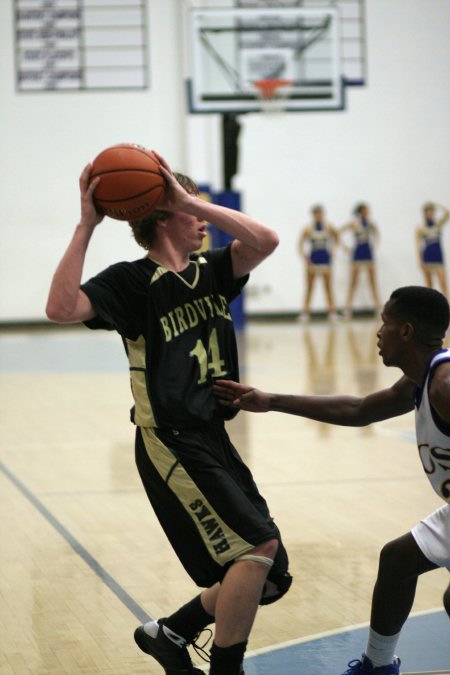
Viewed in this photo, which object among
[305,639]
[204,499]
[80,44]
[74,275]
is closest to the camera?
[74,275]

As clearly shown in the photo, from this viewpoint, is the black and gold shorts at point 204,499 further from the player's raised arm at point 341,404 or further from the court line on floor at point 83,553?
the court line on floor at point 83,553

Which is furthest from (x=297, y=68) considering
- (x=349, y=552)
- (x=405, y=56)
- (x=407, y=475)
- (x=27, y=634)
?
(x=27, y=634)

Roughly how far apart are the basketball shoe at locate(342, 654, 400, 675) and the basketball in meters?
1.57

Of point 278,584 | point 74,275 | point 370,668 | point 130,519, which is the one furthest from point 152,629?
point 130,519

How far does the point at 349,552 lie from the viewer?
205 inches

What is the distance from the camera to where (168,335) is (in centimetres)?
330

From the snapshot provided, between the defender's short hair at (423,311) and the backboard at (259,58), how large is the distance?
44.5ft

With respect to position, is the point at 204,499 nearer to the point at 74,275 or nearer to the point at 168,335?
the point at 168,335

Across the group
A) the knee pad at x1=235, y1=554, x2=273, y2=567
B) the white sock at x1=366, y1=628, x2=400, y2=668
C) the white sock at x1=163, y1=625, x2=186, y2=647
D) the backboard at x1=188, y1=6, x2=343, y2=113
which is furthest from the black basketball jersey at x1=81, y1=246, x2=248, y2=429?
the backboard at x1=188, y1=6, x2=343, y2=113

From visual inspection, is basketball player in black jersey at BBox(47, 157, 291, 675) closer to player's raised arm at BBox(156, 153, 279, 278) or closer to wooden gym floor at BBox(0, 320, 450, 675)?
player's raised arm at BBox(156, 153, 279, 278)

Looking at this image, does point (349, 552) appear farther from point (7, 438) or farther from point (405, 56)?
point (405, 56)

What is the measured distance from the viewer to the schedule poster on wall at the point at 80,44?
19891mm

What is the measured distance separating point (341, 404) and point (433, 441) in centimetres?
50

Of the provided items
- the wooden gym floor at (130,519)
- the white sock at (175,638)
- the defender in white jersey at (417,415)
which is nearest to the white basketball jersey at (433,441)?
the defender in white jersey at (417,415)
